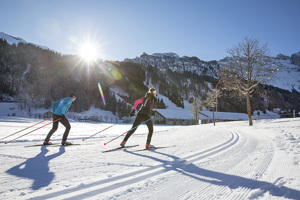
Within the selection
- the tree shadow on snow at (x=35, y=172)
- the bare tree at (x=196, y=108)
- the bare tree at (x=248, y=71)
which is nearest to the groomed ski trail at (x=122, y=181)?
the tree shadow on snow at (x=35, y=172)

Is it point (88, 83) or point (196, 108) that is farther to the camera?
point (88, 83)

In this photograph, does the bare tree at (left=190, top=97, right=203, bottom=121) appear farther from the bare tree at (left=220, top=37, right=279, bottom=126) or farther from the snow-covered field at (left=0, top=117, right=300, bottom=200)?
the snow-covered field at (left=0, top=117, right=300, bottom=200)

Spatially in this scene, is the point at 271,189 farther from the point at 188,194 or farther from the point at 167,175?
the point at 167,175

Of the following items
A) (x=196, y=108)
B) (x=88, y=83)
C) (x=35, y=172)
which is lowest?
(x=35, y=172)

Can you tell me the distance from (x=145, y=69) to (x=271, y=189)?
135049 mm

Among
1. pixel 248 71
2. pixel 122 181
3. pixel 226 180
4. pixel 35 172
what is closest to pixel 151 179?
pixel 122 181

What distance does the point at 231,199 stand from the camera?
163 centimetres

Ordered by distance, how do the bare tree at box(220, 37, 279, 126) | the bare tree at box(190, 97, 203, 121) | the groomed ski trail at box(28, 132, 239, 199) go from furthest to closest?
the bare tree at box(190, 97, 203, 121), the bare tree at box(220, 37, 279, 126), the groomed ski trail at box(28, 132, 239, 199)

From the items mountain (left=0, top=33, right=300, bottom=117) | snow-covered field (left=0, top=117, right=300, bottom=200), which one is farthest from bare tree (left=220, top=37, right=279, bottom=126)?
mountain (left=0, top=33, right=300, bottom=117)

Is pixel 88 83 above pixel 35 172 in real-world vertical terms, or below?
above

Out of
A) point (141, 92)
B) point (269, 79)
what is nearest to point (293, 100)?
point (141, 92)

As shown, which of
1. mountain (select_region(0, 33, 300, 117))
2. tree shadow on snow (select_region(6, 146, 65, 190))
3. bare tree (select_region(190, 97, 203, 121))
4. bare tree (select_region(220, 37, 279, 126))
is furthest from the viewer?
mountain (select_region(0, 33, 300, 117))

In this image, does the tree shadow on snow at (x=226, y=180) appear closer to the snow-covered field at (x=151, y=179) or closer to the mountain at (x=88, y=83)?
the snow-covered field at (x=151, y=179)

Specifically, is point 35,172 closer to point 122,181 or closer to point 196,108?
point 122,181
